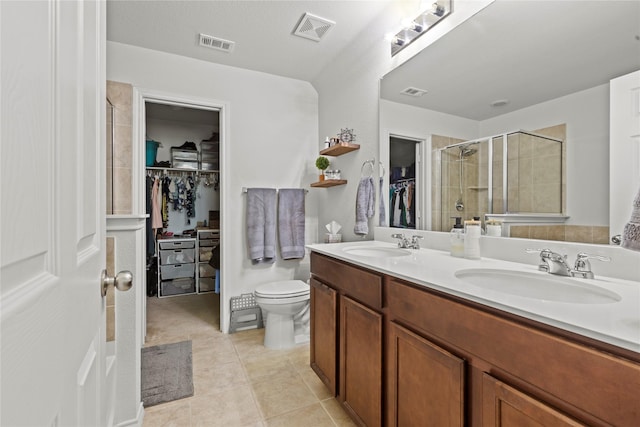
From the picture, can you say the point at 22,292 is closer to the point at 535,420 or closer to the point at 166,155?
the point at 535,420

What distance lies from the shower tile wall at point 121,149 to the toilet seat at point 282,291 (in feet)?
4.21

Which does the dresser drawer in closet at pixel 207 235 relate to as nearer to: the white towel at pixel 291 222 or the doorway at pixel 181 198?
the doorway at pixel 181 198

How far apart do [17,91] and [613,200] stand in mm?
1492

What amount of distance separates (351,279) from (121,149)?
2.20m

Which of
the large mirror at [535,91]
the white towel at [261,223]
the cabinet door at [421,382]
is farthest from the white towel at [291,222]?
the cabinet door at [421,382]

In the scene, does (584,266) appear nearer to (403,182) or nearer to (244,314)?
(403,182)

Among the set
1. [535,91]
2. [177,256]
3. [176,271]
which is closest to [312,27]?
[535,91]

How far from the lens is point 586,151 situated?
108 centimetres

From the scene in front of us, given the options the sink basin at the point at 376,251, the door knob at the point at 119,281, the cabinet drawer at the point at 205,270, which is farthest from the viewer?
the cabinet drawer at the point at 205,270

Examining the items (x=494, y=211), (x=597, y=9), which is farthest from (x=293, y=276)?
(x=597, y=9)

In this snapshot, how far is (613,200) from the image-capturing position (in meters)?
1.02

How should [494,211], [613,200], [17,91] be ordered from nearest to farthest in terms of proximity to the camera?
[17,91] < [613,200] < [494,211]

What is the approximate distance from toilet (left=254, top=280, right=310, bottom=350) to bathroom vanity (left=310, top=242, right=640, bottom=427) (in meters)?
0.79

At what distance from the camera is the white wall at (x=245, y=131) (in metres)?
2.55
